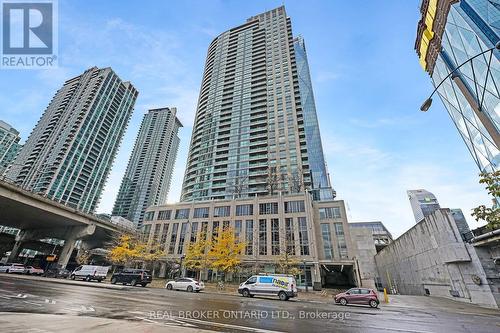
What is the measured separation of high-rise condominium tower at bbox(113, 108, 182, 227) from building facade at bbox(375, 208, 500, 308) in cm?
15771

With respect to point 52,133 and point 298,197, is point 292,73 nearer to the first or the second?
point 298,197

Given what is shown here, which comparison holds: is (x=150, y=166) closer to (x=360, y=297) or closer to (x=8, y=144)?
(x=8, y=144)

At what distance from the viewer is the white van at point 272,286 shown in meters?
20.0

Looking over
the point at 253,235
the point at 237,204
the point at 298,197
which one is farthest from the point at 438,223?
the point at 237,204

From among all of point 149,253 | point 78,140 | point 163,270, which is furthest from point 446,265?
point 78,140

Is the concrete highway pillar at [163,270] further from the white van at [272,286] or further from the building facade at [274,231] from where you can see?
the white van at [272,286]

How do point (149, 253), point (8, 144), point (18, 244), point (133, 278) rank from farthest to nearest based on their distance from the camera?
point (8, 144), point (18, 244), point (149, 253), point (133, 278)

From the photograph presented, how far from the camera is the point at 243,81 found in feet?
314

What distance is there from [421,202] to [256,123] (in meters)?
116

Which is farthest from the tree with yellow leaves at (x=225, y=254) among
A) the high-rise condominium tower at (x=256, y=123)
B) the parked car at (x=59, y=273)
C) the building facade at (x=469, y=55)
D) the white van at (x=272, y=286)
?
the building facade at (x=469, y=55)

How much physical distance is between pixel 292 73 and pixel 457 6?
69093 millimetres

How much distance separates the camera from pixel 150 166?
553 feet

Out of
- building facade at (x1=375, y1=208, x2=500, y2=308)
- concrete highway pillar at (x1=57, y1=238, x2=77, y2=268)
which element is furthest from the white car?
concrete highway pillar at (x1=57, y1=238, x2=77, y2=268)

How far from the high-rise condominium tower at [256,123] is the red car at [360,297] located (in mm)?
41108
